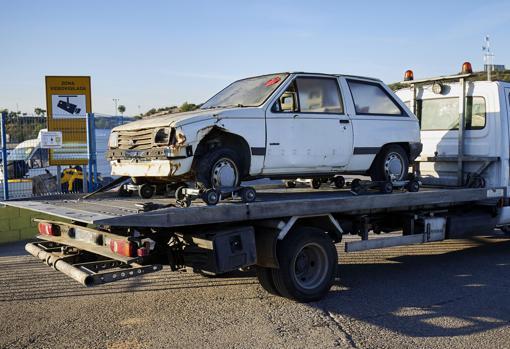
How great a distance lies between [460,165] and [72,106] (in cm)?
851

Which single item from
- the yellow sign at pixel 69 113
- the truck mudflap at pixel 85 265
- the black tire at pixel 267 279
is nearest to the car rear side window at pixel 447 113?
the black tire at pixel 267 279

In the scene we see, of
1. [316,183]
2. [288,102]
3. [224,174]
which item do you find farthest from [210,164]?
[316,183]

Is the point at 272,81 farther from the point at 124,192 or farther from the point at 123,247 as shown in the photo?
the point at 123,247

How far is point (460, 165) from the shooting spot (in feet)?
28.5

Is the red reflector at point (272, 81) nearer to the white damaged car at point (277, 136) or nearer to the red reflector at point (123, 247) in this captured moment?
the white damaged car at point (277, 136)

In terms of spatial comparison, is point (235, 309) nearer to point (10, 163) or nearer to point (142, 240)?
point (142, 240)

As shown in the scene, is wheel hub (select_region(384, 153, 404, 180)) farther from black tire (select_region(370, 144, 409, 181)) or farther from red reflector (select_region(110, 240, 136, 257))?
red reflector (select_region(110, 240, 136, 257))

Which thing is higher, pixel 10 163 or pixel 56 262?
pixel 10 163

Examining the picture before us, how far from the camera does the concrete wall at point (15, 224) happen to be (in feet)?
34.0

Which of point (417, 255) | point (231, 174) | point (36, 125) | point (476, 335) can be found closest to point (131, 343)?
point (231, 174)

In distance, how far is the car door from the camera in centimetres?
655

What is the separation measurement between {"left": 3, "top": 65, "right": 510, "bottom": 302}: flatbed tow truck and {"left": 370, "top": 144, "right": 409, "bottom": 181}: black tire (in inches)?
19.5

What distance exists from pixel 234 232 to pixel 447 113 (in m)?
5.10

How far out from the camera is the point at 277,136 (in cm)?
653
